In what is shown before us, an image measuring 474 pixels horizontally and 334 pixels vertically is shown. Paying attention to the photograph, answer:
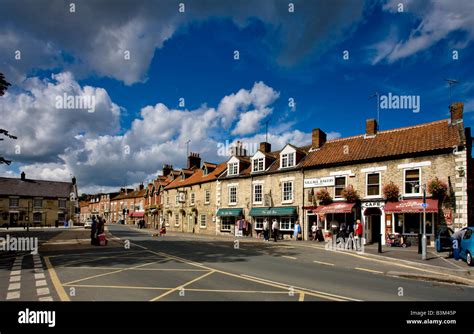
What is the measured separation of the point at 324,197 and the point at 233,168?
503 inches

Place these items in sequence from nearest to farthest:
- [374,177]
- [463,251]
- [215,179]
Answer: [463,251] → [374,177] → [215,179]

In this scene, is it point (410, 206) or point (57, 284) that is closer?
point (57, 284)

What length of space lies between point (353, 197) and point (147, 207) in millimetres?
43297

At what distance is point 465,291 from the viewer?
9.62 metres

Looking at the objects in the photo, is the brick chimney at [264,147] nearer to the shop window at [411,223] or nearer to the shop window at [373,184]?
the shop window at [373,184]

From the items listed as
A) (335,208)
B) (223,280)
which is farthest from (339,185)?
(223,280)

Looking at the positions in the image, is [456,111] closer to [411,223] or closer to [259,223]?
[411,223]

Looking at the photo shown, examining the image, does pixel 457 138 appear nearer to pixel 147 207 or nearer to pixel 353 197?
pixel 353 197

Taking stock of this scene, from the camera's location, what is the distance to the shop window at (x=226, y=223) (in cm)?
3578

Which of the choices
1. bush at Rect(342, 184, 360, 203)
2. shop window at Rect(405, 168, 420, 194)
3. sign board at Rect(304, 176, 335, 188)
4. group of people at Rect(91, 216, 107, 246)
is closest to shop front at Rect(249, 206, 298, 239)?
sign board at Rect(304, 176, 335, 188)

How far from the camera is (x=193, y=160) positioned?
51.4m

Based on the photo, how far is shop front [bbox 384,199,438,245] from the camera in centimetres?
2089

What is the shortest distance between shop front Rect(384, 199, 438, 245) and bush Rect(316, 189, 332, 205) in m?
4.41

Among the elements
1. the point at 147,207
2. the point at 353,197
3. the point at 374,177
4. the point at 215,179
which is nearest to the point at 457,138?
the point at 374,177
